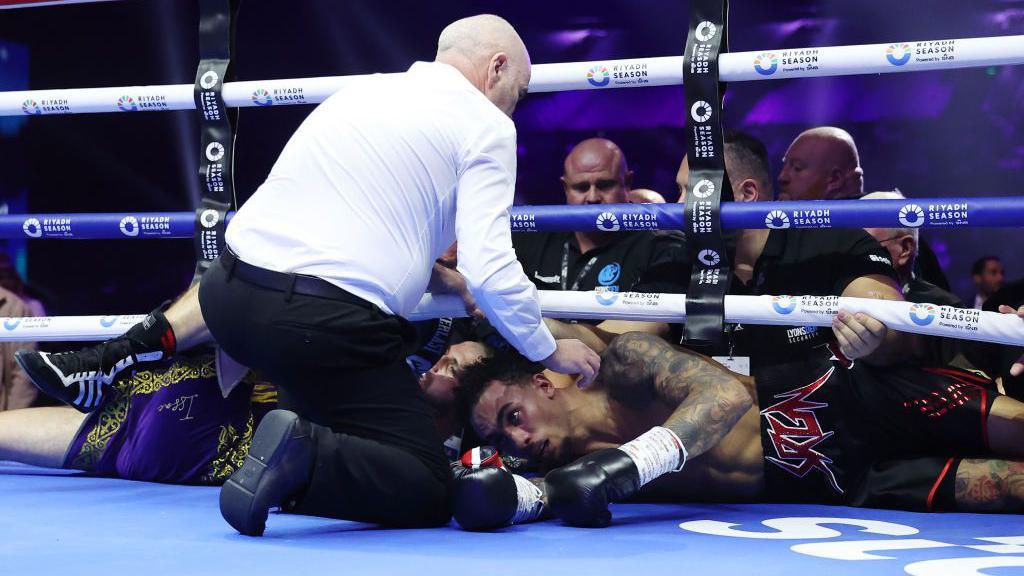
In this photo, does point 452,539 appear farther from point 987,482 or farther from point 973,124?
point 973,124

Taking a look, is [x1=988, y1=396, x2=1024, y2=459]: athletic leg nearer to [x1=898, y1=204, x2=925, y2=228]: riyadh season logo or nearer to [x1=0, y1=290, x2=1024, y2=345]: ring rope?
[x1=0, y1=290, x2=1024, y2=345]: ring rope

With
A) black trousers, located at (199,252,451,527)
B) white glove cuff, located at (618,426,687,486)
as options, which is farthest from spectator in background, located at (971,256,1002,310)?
black trousers, located at (199,252,451,527)

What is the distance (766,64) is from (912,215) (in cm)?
44

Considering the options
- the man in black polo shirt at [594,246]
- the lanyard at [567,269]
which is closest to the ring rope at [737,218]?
the man in black polo shirt at [594,246]

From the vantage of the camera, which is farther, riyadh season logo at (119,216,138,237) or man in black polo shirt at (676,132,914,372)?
riyadh season logo at (119,216,138,237)

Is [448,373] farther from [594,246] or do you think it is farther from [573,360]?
[594,246]

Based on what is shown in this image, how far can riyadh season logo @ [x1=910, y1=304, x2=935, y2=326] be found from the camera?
85.4 inches

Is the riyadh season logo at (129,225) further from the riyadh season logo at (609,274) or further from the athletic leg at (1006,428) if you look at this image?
the athletic leg at (1006,428)

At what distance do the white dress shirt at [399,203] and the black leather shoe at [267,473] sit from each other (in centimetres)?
27

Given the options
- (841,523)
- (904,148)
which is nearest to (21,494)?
(841,523)

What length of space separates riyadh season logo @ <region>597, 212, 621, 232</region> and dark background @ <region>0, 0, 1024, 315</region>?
3.06m

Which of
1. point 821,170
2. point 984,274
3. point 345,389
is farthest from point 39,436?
point 984,274

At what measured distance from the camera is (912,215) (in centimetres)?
220

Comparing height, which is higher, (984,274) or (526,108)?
(526,108)
